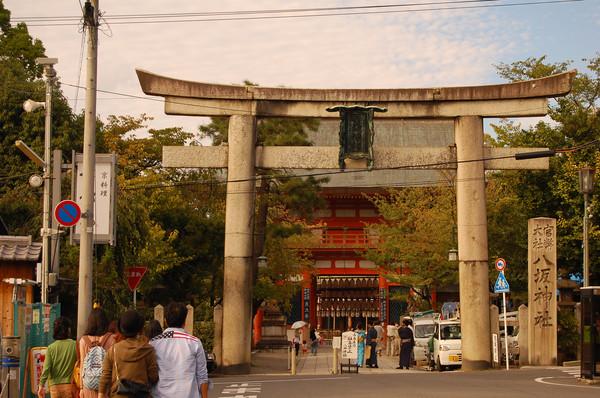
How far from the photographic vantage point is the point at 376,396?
669 inches

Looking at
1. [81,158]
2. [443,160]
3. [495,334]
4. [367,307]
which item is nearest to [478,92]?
[443,160]

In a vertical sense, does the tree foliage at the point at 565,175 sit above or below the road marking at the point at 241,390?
above

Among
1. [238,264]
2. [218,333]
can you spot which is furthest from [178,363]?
[218,333]

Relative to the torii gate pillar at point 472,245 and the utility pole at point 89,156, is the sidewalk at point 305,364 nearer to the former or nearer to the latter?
the torii gate pillar at point 472,245

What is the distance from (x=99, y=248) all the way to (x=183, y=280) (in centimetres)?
851

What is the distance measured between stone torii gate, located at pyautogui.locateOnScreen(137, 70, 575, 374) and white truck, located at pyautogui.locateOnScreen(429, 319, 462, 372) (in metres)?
2.61

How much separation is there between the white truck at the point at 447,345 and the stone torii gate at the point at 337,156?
261 centimetres

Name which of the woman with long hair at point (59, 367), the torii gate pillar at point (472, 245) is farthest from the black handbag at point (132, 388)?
the torii gate pillar at point (472, 245)

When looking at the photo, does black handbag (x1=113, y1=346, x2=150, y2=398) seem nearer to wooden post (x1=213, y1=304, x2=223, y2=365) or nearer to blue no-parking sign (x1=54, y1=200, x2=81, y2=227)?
blue no-parking sign (x1=54, y1=200, x2=81, y2=227)

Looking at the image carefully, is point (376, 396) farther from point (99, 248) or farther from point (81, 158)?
point (99, 248)

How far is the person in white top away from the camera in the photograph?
7930 mm

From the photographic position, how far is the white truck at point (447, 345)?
28766 mm

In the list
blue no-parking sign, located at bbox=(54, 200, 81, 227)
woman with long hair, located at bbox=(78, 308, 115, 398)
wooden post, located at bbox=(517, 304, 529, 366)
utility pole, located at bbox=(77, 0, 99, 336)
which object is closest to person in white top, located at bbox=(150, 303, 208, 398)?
woman with long hair, located at bbox=(78, 308, 115, 398)

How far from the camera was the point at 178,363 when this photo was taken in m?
7.97
